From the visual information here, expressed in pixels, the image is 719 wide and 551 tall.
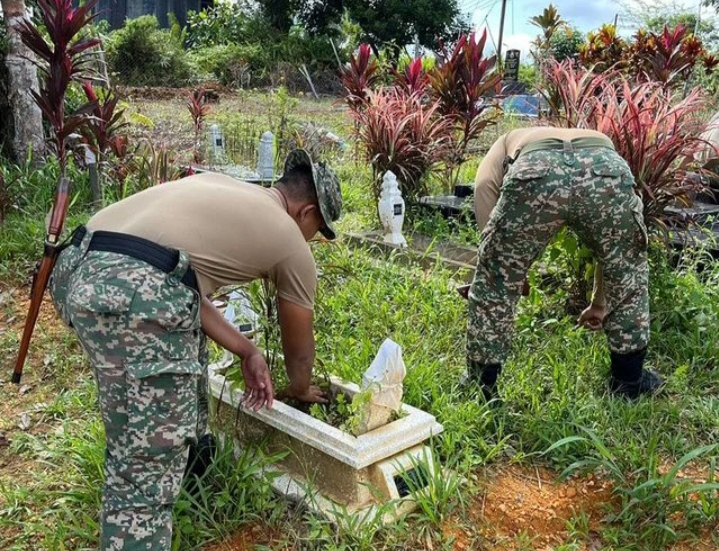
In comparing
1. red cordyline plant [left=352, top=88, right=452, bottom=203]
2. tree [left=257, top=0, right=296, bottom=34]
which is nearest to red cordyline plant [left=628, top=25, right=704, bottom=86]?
red cordyline plant [left=352, top=88, right=452, bottom=203]

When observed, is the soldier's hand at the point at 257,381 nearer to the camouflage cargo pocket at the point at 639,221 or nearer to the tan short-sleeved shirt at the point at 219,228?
the tan short-sleeved shirt at the point at 219,228

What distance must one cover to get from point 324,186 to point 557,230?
3.62ft

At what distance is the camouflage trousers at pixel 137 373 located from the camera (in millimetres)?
1707

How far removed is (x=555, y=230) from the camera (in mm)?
2627

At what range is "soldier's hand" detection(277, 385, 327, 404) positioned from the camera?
230 centimetres

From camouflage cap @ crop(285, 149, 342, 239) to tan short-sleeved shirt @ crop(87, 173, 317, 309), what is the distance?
0.42 ft

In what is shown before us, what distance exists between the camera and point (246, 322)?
271 centimetres

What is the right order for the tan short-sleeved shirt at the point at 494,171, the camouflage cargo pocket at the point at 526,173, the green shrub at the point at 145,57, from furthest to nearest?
1. the green shrub at the point at 145,57
2. the tan short-sleeved shirt at the point at 494,171
3. the camouflage cargo pocket at the point at 526,173

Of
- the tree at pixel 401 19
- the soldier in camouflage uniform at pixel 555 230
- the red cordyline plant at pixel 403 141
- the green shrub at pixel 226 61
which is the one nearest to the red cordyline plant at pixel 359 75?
the red cordyline plant at pixel 403 141

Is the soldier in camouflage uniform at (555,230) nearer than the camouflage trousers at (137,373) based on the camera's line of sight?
No

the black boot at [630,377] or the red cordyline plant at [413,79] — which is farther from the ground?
the red cordyline plant at [413,79]

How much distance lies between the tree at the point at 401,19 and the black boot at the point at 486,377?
2012cm

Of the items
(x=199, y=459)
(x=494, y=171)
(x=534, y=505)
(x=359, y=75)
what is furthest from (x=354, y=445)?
(x=359, y=75)

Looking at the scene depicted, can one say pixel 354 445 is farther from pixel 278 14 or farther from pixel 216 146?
pixel 278 14
